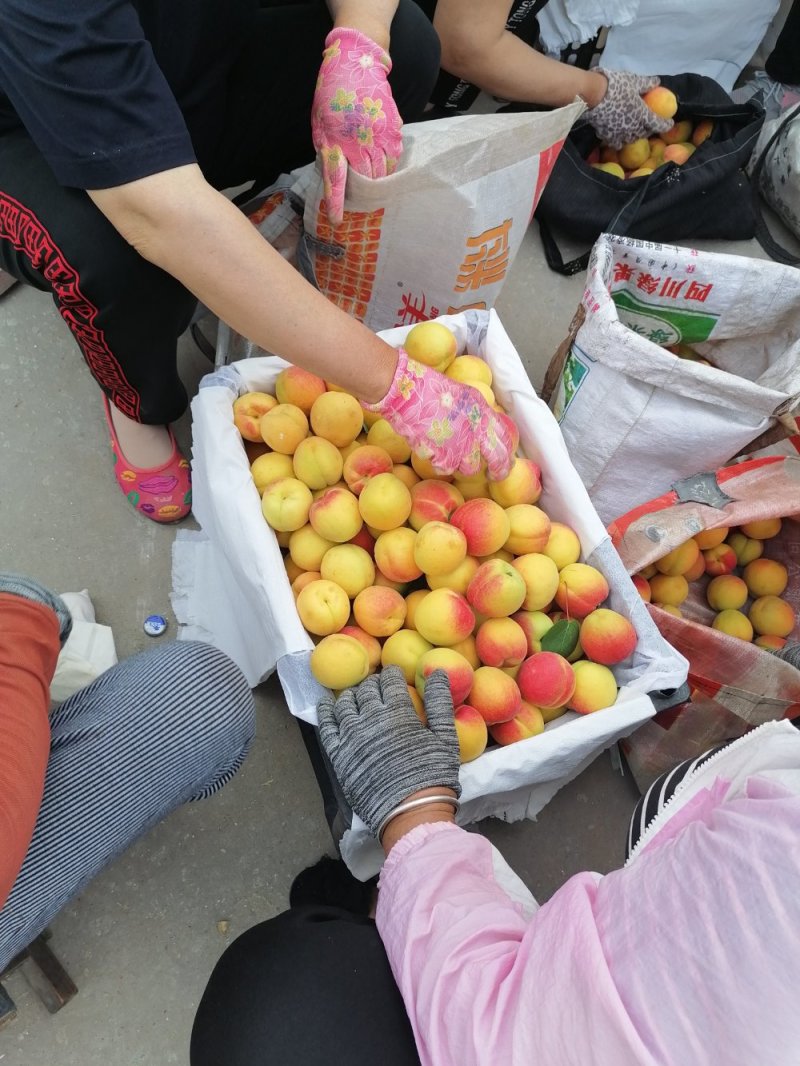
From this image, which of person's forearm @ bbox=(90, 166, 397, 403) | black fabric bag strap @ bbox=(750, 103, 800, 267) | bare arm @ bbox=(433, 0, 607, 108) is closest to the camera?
person's forearm @ bbox=(90, 166, 397, 403)

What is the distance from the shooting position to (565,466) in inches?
52.7

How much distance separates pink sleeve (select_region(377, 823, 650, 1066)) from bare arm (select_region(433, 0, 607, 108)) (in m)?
1.84

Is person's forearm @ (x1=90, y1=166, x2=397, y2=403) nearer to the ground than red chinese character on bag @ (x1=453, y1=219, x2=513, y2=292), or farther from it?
farther from it

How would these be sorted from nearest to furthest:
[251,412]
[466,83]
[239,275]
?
[239,275] → [251,412] → [466,83]

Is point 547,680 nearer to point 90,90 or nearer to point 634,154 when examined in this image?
point 90,90

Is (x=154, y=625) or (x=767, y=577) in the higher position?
(x=767, y=577)

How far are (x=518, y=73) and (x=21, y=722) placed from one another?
1.97m

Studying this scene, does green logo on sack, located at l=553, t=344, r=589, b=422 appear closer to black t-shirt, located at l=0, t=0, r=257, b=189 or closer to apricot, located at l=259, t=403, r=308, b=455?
apricot, located at l=259, t=403, r=308, b=455

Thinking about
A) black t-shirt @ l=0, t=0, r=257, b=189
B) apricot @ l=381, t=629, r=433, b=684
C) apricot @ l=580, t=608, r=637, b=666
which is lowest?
apricot @ l=381, t=629, r=433, b=684

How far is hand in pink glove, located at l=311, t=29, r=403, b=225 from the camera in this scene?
1.30 metres

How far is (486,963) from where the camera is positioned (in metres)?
0.78

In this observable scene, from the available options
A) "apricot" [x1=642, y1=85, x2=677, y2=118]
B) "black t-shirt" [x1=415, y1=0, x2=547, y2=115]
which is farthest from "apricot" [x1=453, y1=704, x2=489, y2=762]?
"apricot" [x1=642, y1=85, x2=677, y2=118]

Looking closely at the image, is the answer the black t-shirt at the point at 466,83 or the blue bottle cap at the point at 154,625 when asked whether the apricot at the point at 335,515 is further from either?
the black t-shirt at the point at 466,83

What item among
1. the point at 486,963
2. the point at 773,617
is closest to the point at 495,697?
the point at 486,963
